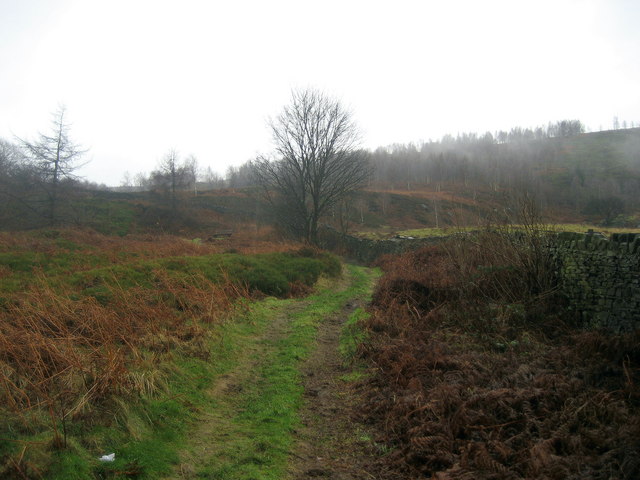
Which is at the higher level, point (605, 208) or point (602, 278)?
point (605, 208)

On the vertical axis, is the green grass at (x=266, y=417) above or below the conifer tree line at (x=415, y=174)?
below

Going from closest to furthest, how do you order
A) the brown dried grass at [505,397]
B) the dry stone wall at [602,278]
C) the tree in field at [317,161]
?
1. the brown dried grass at [505,397]
2. the dry stone wall at [602,278]
3. the tree in field at [317,161]

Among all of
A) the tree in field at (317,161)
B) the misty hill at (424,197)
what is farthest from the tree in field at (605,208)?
the tree in field at (317,161)

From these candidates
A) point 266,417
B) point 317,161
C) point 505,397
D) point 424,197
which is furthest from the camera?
point 424,197

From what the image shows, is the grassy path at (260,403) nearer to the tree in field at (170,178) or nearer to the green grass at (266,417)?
the green grass at (266,417)

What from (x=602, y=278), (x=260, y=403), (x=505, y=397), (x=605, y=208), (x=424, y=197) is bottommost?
(x=260, y=403)

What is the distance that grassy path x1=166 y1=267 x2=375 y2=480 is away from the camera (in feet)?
13.8

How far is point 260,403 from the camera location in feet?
19.0

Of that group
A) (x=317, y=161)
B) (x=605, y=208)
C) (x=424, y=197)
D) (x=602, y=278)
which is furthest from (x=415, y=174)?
(x=602, y=278)

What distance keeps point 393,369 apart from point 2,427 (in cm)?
497

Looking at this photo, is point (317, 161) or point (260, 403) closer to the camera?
point (260, 403)

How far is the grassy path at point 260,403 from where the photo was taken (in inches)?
165

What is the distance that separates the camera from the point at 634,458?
11.1ft

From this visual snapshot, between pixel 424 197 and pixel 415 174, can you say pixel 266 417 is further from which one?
pixel 415 174
